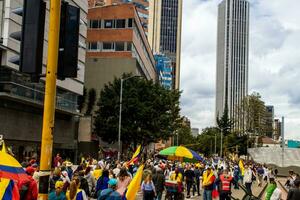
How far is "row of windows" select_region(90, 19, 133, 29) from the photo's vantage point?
69.9m

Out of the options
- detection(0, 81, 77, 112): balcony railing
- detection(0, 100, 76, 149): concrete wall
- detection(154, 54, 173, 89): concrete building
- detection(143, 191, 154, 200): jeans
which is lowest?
detection(143, 191, 154, 200): jeans

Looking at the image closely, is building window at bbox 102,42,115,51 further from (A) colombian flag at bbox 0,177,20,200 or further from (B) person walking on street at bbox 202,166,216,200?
(A) colombian flag at bbox 0,177,20,200

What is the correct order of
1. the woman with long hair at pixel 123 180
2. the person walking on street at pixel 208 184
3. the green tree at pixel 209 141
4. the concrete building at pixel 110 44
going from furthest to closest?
the green tree at pixel 209 141, the concrete building at pixel 110 44, the person walking on street at pixel 208 184, the woman with long hair at pixel 123 180

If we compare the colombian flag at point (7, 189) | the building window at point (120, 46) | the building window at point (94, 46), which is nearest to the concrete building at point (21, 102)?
the building window at point (120, 46)

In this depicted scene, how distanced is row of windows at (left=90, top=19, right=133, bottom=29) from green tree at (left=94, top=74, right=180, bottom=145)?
16373mm

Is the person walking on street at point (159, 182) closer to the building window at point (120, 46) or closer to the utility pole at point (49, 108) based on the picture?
the utility pole at point (49, 108)

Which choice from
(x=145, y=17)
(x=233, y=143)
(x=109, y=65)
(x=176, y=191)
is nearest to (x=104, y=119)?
(x=109, y=65)

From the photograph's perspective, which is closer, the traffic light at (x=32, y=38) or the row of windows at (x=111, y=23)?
the traffic light at (x=32, y=38)

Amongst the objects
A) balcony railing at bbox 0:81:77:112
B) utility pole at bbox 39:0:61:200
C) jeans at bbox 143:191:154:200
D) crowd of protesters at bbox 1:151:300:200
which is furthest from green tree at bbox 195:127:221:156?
utility pole at bbox 39:0:61:200

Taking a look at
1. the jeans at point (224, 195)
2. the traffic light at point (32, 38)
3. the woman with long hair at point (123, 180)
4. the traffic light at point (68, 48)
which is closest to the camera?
the traffic light at point (32, 38)

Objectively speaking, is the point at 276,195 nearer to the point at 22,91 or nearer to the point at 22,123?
the point at 22,91

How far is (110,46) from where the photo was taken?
70188mm

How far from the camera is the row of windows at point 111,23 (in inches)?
2753

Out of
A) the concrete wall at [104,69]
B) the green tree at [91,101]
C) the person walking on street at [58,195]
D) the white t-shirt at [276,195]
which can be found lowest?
the white t-shirt at [276,195]
